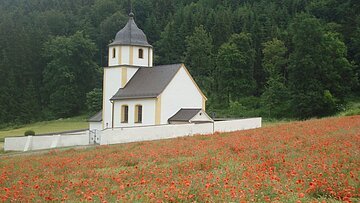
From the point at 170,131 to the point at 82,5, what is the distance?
8802cm

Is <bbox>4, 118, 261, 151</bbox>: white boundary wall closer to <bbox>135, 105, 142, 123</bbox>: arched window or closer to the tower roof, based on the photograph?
A: <bbox>135, 105, 142, 123</bbox>: arched window

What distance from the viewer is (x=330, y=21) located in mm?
73688

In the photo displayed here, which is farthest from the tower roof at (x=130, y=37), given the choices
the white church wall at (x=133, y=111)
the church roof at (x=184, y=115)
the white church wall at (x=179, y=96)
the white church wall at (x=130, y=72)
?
the church roof at (x=184, y=115)

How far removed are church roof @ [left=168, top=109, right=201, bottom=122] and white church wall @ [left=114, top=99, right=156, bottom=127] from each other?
1.77 m

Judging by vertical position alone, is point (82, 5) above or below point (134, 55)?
above

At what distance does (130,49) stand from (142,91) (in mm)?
5500

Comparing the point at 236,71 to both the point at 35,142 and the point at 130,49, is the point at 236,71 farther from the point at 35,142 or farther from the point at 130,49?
the point at 35,142

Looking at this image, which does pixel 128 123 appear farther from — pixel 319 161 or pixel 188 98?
pixel 319 161

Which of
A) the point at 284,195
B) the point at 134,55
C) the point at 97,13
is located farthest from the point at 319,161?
the point at 97,13

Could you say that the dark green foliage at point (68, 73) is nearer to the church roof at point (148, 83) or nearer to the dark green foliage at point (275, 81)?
the dark green foliage at point (275, 81)

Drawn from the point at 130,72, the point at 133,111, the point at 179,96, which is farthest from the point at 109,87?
the point at 179,96

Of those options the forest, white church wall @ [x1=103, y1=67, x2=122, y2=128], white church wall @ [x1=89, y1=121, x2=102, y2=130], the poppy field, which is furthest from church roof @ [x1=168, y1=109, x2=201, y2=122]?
the poppy field

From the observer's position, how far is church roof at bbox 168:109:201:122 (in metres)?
41.4

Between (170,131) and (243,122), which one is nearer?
(170,131)
